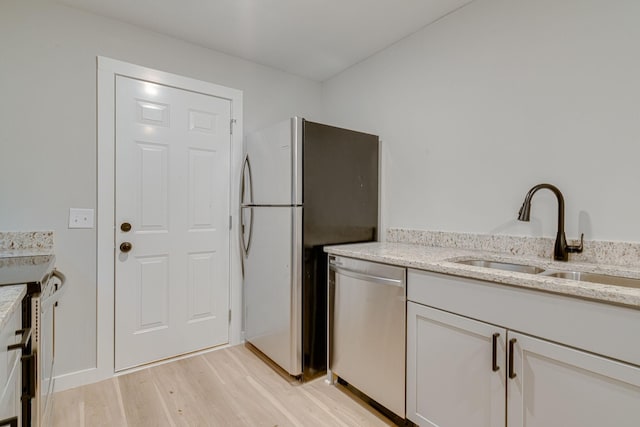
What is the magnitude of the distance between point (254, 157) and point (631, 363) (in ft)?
7.62

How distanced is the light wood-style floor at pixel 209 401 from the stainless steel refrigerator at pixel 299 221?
18 centimetres

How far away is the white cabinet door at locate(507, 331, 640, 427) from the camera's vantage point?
39.2 inches

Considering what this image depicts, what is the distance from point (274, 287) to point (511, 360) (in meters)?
1.51

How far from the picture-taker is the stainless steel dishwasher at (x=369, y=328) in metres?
1.68

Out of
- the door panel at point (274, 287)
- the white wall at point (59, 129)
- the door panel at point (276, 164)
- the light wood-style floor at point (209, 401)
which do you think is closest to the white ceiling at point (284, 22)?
the white wall at point (59, 129)

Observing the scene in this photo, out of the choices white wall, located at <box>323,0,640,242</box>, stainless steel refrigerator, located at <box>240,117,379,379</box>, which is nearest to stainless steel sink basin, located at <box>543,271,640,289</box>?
white wall, located at <box>323,0,640,242</box>

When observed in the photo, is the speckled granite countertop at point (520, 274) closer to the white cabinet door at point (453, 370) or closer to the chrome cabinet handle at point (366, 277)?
the chrome cabinet handle at point (366, 277)

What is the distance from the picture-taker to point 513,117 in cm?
185

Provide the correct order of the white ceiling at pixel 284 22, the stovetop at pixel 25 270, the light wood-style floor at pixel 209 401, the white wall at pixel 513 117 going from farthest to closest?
the white ceiling at pixel 284 22, the light wood-style floor at pixel 209 401, the white wall at pixel 513 117, the stovetop at pixel 25 270

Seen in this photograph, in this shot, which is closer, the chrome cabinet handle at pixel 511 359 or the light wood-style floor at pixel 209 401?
the chrome cabinet handle at pixel 511 359

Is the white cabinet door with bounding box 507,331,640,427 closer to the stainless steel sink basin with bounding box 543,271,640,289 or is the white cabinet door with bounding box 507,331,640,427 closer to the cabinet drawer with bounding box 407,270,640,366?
the cabinet drawer with bounding box 407,270,640,366

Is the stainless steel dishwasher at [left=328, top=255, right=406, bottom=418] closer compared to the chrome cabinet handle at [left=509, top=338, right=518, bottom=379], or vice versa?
the chrome cabinet handle at [left=509, top=338, right=518, bottom=379]

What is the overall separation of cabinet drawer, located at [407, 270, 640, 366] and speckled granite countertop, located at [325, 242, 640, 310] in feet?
0.11

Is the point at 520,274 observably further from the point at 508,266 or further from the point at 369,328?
the point at 369,328
